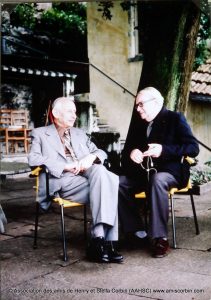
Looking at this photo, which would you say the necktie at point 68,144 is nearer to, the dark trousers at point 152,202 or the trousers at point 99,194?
the trousers at point 99,194

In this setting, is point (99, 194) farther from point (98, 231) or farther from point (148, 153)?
point (148, 153)

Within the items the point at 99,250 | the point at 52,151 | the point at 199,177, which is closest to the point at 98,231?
the point at 99,250

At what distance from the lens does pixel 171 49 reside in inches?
197

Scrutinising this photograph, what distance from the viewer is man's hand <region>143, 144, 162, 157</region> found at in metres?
3.59

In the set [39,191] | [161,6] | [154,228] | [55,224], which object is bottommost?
[55,224]

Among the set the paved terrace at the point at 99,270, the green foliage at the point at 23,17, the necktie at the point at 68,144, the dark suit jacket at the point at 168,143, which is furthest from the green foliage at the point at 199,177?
the green foliage at the point at 23,17

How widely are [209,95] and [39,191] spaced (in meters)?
6.71

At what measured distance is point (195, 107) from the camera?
1023cm

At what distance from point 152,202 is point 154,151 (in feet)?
1.51

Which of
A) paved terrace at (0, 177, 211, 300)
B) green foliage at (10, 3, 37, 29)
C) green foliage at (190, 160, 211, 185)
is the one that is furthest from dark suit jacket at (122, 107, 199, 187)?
green foliage at (10, 3, 37, 29)

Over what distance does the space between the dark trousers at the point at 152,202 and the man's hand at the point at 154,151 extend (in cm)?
17

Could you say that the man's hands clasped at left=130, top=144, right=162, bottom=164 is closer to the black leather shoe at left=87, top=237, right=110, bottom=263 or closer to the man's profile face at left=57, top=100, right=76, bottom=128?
the man's profile face at left=57, top=100, right=76, bottom=128

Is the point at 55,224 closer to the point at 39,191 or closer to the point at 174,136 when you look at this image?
the point at 39,191

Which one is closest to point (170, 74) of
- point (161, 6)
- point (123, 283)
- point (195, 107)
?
point (161, 6)
